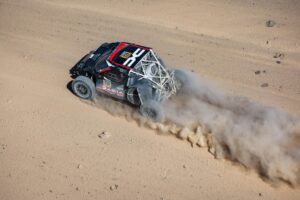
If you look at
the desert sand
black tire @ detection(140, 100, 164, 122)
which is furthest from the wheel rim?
black tire @ detection(140, 100, 164, 122)

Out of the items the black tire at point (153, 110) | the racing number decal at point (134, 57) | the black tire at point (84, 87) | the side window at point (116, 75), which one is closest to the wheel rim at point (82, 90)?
the black tire at point (84, 87)

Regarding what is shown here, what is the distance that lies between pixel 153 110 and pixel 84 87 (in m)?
2.24

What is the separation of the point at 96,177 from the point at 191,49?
619 cm

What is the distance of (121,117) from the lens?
1093 centimetres

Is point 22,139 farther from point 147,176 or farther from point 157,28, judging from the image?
point 157,28

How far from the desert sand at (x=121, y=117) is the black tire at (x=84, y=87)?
0.93ft

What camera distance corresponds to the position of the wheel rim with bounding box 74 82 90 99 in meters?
11.1

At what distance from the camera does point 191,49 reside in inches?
535

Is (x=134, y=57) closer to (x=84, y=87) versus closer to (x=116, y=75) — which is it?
(x=116, y=75)

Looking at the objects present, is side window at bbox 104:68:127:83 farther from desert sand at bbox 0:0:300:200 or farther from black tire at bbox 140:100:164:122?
desert sand at bbox 0:0:300:200

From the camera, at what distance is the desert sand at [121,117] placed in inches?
371

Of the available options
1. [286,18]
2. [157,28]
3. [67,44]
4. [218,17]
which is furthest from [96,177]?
[286,18]

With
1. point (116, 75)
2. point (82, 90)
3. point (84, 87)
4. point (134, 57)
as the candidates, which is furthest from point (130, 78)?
point (82, 90)

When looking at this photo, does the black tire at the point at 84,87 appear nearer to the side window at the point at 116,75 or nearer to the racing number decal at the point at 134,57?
the side window at the point at 116,75
